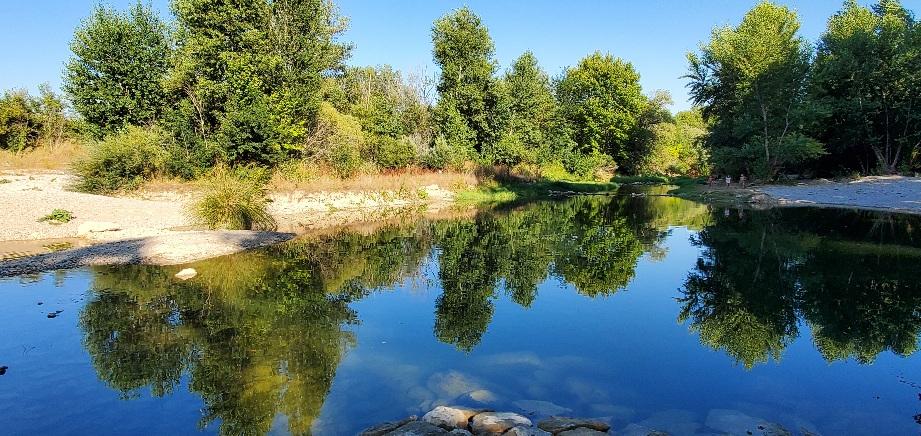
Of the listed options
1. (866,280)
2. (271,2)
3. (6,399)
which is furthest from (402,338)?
(271,2)

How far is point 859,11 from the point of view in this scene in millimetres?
37219

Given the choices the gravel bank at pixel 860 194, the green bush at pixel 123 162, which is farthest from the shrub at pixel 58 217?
the gravel bank at pixel 860 194

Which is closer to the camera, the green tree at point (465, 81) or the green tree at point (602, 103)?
the green tree at point (465, 81)

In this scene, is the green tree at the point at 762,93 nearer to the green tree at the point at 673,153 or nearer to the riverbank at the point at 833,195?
the riverbank at the point at 833,195

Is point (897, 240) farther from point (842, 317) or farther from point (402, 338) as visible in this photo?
point (402, 338)

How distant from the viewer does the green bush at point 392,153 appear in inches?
1375

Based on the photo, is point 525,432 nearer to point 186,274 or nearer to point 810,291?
point 810,291

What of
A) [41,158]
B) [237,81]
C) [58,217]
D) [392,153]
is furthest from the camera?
[392,153]

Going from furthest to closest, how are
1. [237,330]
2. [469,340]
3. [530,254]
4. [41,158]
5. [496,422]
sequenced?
1. [41,158]
2. [530,254]
3. [237,330]
4. [469,340]
5. [496,422]

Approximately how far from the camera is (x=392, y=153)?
35.2 m

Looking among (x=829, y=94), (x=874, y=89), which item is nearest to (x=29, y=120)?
(x=829, y=94)

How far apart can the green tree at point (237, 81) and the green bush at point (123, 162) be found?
1881 mm

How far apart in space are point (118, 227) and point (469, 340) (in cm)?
1510

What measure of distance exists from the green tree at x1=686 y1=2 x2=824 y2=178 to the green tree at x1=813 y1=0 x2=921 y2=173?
5.95 feet
